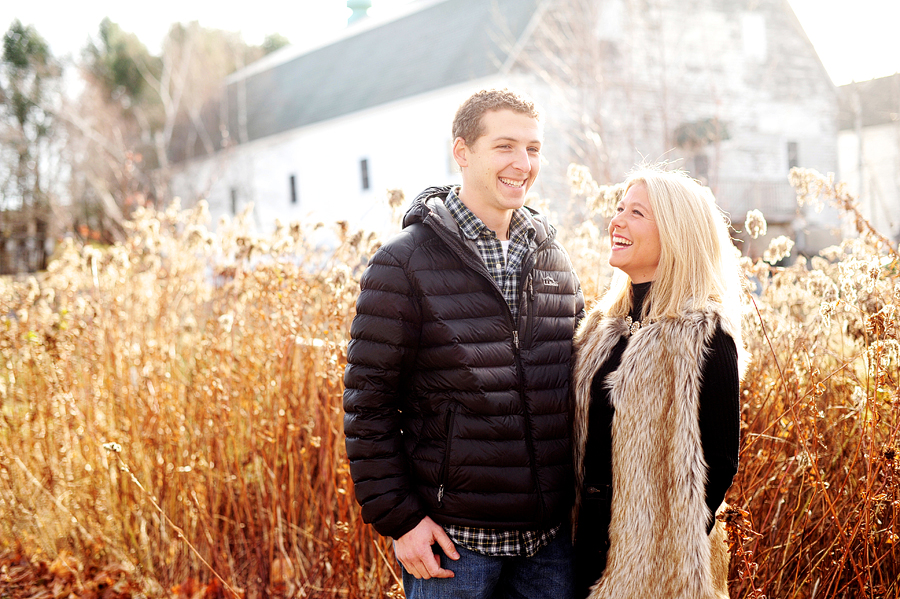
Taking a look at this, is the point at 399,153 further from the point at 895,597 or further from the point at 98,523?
the point at 895,597

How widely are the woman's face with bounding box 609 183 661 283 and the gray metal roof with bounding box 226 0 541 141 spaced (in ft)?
56.0

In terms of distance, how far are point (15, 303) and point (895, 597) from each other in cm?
533

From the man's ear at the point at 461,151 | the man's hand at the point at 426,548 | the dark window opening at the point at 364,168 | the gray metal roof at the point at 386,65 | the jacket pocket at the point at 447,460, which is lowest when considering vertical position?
the man's hand at the point at 426,548

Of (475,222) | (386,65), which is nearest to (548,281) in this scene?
(475,222)

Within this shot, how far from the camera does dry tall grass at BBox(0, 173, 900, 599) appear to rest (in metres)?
2.89

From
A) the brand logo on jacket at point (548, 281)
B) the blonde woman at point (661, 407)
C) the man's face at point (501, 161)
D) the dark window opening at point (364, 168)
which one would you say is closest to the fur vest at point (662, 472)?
the blonde woman at point (661, 407)

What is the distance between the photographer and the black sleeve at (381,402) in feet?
7.18

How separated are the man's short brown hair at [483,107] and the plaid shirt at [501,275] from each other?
0.22 meters

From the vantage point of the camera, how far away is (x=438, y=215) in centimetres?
233

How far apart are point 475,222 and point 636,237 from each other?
539 mm

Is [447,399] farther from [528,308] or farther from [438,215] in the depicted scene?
[438,215]

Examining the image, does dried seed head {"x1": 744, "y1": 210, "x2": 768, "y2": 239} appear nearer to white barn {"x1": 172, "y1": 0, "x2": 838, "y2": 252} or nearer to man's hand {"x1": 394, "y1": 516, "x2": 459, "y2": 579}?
man's hand {"x1": 394, "y1": 516, "x2": 459, "y2": 579}

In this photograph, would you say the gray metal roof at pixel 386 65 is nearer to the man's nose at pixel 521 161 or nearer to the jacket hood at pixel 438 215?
the jacket hood at pixel 438 215

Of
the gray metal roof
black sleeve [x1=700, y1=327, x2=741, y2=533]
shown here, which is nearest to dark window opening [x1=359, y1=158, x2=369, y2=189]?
the gray metal roof
